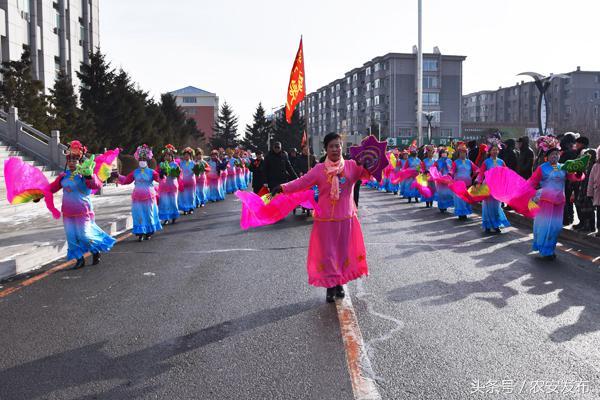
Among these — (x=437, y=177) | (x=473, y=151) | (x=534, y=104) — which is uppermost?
(x=534, y=104)

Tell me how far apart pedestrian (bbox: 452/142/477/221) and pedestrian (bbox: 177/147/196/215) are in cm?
762

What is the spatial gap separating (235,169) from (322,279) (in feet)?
70.0

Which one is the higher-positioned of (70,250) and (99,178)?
(99,178)

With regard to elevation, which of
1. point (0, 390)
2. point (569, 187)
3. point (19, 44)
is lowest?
point (0, 390)

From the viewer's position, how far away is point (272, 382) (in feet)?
13.2

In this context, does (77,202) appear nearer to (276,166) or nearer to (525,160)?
(276,166)

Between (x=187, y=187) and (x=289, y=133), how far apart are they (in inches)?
2627

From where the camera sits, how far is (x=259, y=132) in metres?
86.3

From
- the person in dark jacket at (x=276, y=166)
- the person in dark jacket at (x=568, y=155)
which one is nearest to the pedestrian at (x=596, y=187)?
the person in dark jacket at (x=568, y=155)

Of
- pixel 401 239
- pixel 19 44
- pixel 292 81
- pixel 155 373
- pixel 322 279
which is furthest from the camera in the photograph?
pixel 19 44

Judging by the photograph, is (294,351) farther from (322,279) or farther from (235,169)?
(235,169)

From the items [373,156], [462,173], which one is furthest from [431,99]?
[373,156]

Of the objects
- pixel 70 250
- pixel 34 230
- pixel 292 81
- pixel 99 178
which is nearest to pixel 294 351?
pixel 70 250

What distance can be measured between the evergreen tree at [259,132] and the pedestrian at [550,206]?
7733 cm
